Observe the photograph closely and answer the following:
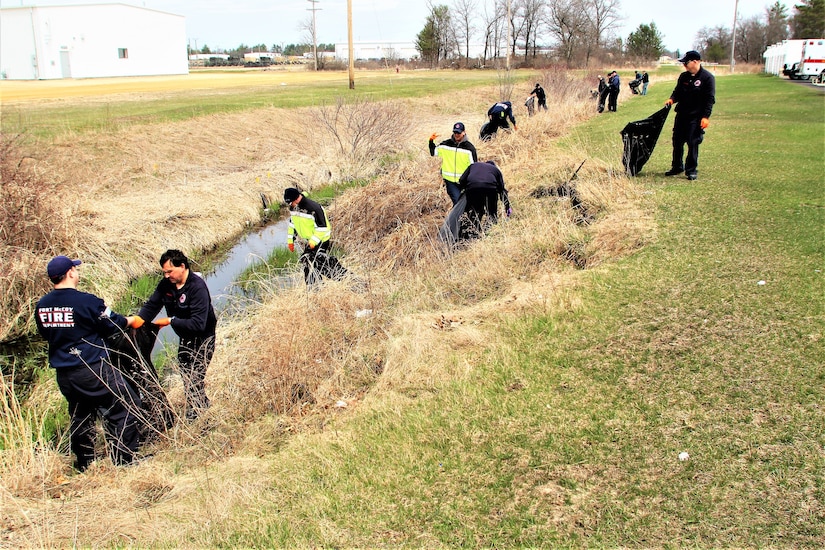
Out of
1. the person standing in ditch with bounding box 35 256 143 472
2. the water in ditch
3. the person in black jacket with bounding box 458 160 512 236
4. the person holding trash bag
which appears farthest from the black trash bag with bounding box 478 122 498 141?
the person standing in ditch with bounding box 35 256 143 472

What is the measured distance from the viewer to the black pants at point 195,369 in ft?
19.2

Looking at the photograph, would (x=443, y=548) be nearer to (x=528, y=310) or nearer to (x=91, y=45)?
(x=528, y=310)

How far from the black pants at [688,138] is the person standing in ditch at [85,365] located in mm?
8161

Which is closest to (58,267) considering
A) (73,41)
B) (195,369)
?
(195,369)

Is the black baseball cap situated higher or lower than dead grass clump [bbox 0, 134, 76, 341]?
higher

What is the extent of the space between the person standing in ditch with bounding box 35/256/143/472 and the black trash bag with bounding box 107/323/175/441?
0.46 feet

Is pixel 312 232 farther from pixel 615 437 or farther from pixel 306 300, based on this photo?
pixel 615 437

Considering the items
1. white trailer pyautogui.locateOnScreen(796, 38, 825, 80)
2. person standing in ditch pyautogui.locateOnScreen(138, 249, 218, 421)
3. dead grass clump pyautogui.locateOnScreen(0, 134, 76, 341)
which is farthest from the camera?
white trailer pyautogui.locateOnScreen(796, 38, 825, 80)

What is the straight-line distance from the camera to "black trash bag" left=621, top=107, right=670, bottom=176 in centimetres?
1054

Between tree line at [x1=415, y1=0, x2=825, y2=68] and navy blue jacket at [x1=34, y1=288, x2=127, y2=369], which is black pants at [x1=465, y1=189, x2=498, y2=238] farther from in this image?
tree line at [x1=415, y1=0, x2=825, y2=68]

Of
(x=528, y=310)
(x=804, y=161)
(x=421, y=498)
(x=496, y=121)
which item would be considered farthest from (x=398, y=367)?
(x=496, y=121)

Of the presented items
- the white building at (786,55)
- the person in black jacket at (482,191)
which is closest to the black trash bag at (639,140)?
the person in black jacket at (482,191)

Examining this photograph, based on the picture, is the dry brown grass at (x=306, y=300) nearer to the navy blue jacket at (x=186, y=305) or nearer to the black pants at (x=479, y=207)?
the black pants at (x=479, y=207)

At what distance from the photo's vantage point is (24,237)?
10.0 metres
